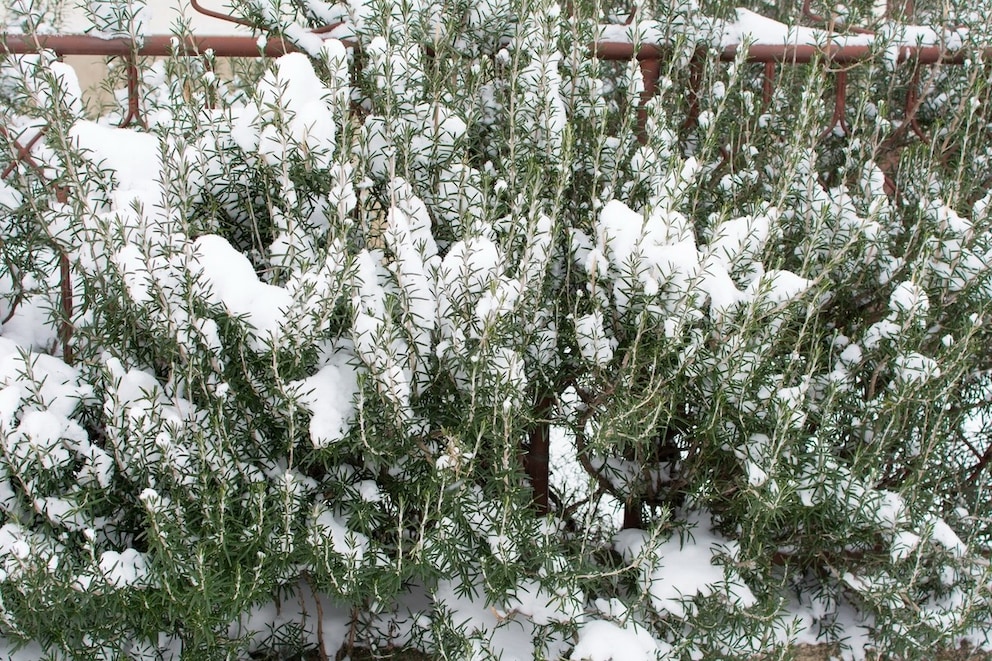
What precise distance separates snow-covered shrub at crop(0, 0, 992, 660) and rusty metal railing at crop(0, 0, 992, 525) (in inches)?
1.9

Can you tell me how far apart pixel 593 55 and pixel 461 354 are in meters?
1.25

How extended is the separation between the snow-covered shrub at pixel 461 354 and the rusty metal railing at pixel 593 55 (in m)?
0.05

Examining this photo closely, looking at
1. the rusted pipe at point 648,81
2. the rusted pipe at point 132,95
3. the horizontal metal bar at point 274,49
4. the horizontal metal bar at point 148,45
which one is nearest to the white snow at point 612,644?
the rusted pipe at point 648,81

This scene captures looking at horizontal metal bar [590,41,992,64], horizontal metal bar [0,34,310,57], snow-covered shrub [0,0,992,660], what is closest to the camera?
snow-covered shrub [0,0,992,660]

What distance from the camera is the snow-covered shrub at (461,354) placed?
2.52m

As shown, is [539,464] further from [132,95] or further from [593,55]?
[132,95]

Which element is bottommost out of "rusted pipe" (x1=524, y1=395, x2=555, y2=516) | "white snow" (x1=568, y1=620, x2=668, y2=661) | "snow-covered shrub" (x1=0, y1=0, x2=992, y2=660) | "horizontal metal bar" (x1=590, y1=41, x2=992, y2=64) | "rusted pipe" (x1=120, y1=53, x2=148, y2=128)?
"white snow" (x1=568, y1=620, x2=668, y2=661)

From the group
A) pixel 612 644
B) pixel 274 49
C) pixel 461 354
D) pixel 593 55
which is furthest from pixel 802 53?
pixel 612 644

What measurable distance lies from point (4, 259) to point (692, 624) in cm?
260

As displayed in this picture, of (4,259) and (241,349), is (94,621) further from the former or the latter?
(4,259)

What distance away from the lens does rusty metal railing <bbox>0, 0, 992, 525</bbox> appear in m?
2.82

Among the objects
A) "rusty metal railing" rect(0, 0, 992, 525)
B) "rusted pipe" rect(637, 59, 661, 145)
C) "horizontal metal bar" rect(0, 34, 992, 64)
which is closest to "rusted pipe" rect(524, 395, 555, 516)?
"rusty metal railing" rect(0, 0, 992, 525)

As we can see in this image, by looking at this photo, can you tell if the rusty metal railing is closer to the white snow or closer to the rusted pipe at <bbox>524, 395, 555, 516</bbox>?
the rusted pipe at <bbox>524, 395, 555, 516</bbox>

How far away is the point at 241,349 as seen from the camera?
8.25 ft
